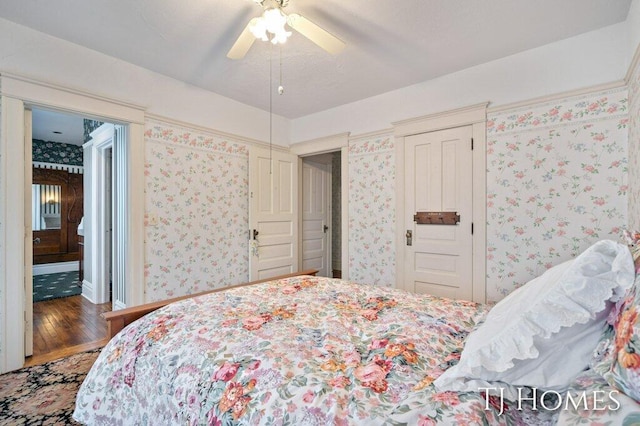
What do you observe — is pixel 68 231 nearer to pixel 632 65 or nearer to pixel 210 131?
pixel 210 131

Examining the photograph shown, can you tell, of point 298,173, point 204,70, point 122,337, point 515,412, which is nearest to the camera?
point 515,412

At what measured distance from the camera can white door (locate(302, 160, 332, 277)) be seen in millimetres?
4457

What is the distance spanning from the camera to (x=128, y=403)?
3.86ft

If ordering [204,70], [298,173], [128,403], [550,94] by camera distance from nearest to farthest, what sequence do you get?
1. [128,403]
2. [550,94]
3. [204,70]
4. [298,173]

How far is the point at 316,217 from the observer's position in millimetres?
4633

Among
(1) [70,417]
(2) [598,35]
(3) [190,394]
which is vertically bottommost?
(1) [70,417]

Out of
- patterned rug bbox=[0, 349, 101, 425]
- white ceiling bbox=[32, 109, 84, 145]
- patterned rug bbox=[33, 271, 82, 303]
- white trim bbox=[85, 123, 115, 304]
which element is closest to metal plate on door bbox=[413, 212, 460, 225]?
patterned rug bbox=[0, 349, 101, 425]

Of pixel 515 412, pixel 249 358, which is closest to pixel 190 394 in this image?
pixel 249 358

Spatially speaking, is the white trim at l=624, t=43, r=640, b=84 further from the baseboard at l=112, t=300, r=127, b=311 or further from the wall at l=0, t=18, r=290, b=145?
the baseboard at l=112, t=300, r=127, b=311

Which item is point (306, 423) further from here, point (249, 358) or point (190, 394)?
point (190, 394)

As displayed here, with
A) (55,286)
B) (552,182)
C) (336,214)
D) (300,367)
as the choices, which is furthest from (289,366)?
(55,286)

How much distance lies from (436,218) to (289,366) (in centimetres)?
241

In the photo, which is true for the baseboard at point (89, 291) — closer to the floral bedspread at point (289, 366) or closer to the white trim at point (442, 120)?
the floral bedspread at point (289, 366)

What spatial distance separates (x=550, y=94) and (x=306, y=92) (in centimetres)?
222
